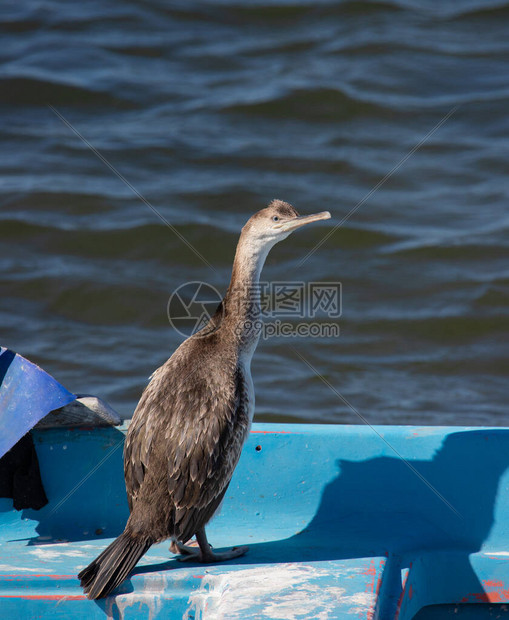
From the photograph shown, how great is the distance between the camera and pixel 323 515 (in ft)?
11.9

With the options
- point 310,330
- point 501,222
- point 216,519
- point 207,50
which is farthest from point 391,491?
point 207,50

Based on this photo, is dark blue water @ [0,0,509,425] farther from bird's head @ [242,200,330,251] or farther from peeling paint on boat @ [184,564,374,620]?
peeling paint on boat @ [184,564,374,620]

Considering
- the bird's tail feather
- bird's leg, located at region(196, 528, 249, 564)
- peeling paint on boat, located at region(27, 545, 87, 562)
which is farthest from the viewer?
peeling paint on boat, located at region(27, 545, 87, 562)

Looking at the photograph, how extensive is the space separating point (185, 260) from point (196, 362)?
508 cm

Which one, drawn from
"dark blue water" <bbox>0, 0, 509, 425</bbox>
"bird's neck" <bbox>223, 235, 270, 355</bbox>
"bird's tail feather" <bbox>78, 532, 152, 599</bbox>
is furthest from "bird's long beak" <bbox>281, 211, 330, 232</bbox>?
"dark blue water" <bbox>0, 0, 509, 425</bbox>

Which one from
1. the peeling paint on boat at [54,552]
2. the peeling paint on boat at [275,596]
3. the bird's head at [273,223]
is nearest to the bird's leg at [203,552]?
the peeling paint on boat at [275,596]

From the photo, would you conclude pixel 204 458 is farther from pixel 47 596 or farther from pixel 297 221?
pixel 297 221

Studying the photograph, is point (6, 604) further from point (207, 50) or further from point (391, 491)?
point (207, 50)

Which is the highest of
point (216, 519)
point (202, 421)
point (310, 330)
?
point (202, 421)

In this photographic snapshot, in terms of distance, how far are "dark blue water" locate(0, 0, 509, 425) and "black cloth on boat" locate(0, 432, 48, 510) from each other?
2763 millimetres

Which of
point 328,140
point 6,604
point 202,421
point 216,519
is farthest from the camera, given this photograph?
point 328,140

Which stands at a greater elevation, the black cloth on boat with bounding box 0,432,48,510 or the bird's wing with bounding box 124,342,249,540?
the bird's wing with bounding box 124,342,249,540

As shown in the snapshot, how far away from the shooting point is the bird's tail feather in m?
2.82

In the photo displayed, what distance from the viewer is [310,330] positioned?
739 centimetres
